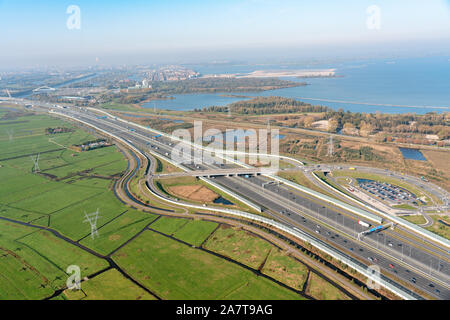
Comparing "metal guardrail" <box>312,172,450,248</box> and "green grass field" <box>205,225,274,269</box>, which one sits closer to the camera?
"green grass field" <box>205,225,274,269</box>

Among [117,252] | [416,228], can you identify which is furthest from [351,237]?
[117,252]

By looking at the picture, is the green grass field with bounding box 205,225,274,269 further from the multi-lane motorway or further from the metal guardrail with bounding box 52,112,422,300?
the multi-lane motorway

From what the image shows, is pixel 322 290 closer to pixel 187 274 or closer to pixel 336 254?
pixel 336 254


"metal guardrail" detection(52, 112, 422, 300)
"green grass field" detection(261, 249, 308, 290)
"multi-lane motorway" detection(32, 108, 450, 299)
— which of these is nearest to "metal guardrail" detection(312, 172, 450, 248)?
"multi-lane motorway" detection(32, 108, 450, 299)

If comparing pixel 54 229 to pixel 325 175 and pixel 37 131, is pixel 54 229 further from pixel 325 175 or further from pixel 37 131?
pixel 37 131

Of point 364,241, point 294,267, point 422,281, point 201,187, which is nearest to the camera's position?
point 422,281

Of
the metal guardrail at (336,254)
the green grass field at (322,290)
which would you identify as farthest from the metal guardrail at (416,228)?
the green grass field at (322,290)
